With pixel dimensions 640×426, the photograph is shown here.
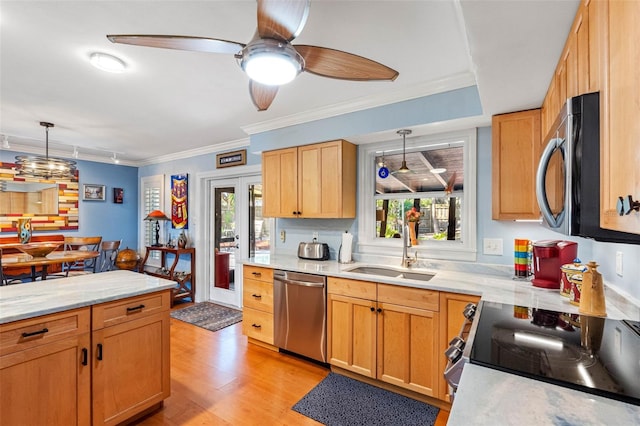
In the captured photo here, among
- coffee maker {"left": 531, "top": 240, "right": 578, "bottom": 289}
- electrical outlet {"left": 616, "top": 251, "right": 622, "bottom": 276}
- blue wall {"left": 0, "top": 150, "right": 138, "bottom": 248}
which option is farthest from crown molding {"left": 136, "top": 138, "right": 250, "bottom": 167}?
electrical outlet {"left": 616, "top": 251, "right": 622, "bottom": 276}

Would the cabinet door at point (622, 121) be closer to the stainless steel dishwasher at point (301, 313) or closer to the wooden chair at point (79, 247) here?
the stainless steel dishwasher at point (301, 313)

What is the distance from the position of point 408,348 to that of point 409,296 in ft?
1.26

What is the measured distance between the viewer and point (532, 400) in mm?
756

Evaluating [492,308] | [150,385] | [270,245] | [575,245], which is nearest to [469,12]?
[492,308]

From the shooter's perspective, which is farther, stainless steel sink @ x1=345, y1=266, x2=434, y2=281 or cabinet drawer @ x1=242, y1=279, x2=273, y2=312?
cabinet drawer @ x1=242, y1=279, x2=273, y2=312

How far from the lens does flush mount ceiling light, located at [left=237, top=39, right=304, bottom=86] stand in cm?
125

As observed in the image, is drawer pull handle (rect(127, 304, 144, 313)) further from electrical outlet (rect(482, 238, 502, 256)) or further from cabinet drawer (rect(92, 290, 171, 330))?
electrical outlet (rect(482, 238, 502, 256))

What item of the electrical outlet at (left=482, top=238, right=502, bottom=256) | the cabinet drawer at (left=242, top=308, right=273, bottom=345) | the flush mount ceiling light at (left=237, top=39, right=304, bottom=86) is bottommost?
the cabinet drawer at (left=242, top=308, right=273, bottom=345)

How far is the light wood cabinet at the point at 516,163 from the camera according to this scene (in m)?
1.96

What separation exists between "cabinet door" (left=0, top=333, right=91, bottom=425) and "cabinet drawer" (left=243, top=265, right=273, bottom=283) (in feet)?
4.90

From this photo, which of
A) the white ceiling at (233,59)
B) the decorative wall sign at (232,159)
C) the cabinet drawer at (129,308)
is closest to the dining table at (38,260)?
the white ceiling at (233,59)

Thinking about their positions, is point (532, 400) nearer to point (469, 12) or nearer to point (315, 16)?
point (469, 12)

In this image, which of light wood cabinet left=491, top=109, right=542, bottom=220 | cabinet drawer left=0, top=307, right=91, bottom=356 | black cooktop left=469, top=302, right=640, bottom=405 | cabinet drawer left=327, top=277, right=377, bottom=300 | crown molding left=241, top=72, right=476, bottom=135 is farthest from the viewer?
cabinet drawer left=327, top=277, right=377, bottom=300

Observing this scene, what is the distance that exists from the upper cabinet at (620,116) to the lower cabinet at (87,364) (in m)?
2.27
